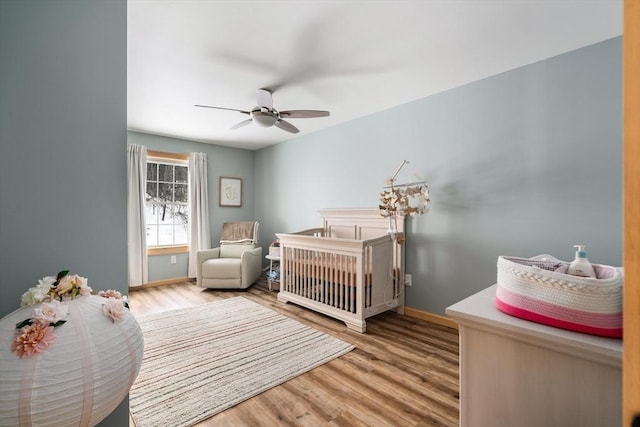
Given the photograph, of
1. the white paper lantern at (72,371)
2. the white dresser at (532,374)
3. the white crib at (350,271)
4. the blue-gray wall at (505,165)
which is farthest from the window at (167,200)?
the white dresser at (532,374)

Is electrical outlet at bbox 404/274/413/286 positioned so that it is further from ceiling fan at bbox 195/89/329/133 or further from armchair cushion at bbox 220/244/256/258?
armchair cushion at bbox 220/244/256/258

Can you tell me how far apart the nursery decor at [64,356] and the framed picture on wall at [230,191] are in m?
4.28

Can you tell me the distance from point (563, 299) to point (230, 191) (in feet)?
16.3

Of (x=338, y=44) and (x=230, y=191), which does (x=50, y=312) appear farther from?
(x=230, y=191)

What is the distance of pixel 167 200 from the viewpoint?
4512 mm

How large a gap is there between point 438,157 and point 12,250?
3042mm

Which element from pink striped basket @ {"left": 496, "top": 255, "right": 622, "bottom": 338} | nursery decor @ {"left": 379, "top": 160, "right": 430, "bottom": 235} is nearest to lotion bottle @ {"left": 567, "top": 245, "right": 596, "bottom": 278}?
pink striped basket @ {"left": 496, "top": 255, "right": 622, "bottom": 338}

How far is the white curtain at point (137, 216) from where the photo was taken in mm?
3934

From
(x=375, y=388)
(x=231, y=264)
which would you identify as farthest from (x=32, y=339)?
(x=231, y=264)

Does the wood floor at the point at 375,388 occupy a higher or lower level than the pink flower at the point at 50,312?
lower

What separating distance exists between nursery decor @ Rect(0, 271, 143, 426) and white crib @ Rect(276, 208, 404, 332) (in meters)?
2.04

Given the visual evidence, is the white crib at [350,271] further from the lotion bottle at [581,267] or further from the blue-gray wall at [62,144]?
the blue-gray wall at [62,144]

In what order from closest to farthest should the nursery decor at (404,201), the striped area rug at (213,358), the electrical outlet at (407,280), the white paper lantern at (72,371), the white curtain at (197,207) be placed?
1. the white paper lantern at (72,371)
2. the striped area rug at (213,358)
3. the nursery decor at (404,201)
4. the electrical outlet at (407,280)
5. the white curtain at (197,207)

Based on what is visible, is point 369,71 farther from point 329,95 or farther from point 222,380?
point 222,380
